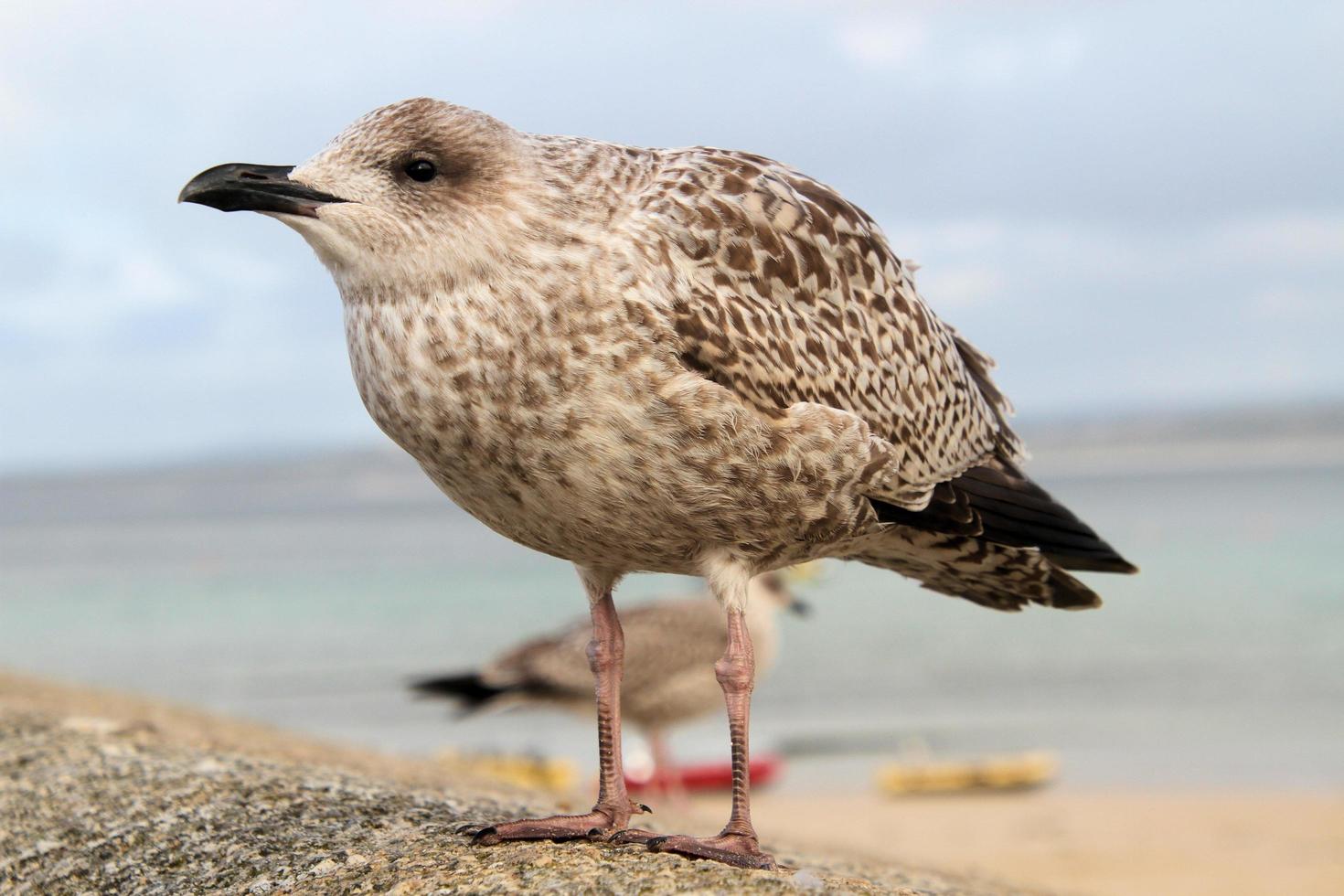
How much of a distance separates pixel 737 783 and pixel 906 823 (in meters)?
8.42

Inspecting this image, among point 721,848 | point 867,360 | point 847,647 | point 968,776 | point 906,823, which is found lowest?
point 906,823

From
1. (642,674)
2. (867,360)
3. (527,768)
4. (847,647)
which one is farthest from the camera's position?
(847,647)

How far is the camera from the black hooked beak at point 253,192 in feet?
11.0

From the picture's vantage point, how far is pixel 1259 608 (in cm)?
1983

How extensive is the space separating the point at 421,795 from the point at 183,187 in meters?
2.06

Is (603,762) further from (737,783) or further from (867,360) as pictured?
(867,360)

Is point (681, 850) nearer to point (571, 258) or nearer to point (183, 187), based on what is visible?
point (571, 258)

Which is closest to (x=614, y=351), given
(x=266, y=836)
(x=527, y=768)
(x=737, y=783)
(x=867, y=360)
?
(x=867, y=360)

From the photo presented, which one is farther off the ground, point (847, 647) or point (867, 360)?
point (867, 360)

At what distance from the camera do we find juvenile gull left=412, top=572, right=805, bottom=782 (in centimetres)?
980

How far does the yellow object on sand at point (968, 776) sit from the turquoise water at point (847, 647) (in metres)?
0.40

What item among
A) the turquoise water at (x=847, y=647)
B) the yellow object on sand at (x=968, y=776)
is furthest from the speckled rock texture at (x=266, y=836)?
the turquoise water at (x=847, y=647)

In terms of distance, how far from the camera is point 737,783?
363cm

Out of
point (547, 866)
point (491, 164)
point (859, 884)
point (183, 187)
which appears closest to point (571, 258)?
point (491, 164)
